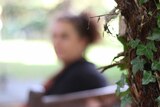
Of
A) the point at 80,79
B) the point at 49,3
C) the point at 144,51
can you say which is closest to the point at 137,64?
the point at 144,51

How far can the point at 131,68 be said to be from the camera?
0.62m

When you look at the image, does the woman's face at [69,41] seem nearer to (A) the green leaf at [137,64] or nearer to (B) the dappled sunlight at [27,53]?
(A) the green leaf at [137,64]

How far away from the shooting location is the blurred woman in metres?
2.18

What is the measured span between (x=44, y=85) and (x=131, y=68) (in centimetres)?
175

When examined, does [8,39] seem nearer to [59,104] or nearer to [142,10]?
[59,104]

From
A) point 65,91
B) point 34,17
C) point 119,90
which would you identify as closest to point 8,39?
point 34,17

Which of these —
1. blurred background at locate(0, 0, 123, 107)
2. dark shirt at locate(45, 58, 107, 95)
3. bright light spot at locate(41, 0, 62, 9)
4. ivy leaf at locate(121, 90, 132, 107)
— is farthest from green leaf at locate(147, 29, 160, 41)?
bright light spot at locate(41, 0, 62, 9)

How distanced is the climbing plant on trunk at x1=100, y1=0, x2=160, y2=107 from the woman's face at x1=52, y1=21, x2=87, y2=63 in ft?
5.40

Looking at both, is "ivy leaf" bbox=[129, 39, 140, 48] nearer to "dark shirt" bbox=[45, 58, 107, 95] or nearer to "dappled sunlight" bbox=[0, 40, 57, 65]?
"dark shirt" bbox=[45, 58, 107, 95]

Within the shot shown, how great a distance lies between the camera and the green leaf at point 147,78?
0.59 meters

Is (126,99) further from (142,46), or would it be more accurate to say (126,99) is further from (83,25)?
(83,25)

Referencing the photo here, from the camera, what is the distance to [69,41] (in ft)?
7.52

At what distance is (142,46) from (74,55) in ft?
5.57

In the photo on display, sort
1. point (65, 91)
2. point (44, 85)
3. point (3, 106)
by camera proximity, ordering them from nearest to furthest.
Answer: point (65, 91) < point (44, 85) < point (3, 106)
